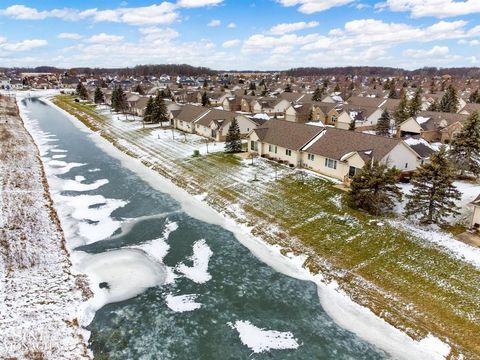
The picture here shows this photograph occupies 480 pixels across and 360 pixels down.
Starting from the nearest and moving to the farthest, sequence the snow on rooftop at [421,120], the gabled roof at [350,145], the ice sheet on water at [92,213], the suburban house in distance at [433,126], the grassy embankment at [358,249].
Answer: the grassy embankment at [358,249], the ice sheet on water at [92,213], the gabled roof at [350,145], the suburban house in distance at [433,126], the snow on rooftop at [421,120]

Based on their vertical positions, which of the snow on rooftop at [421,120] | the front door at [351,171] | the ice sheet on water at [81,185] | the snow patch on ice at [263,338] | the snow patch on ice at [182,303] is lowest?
the snow patch on ice at [263,338]

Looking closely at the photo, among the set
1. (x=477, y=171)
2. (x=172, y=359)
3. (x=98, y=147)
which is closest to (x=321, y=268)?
(x=172, y=359)

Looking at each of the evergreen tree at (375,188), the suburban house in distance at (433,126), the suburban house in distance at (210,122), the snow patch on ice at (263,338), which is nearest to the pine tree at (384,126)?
the suburban house in distance at (433,126)

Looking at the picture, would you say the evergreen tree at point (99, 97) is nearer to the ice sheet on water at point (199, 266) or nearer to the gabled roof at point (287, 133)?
the gabled roof at point (287, 133)

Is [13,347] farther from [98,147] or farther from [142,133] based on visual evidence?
[142,133]

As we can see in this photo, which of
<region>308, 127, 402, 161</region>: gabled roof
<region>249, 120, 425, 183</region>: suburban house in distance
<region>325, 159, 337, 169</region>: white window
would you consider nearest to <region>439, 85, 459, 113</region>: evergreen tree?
<region>249, 120, 425, 183</region>: suburban house in distance

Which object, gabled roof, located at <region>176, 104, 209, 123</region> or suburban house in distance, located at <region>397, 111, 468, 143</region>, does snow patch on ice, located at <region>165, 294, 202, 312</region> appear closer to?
gabled roof, located at <region>176, 104, 209, 123</region>

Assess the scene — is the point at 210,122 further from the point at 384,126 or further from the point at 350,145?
the point at 384,126
